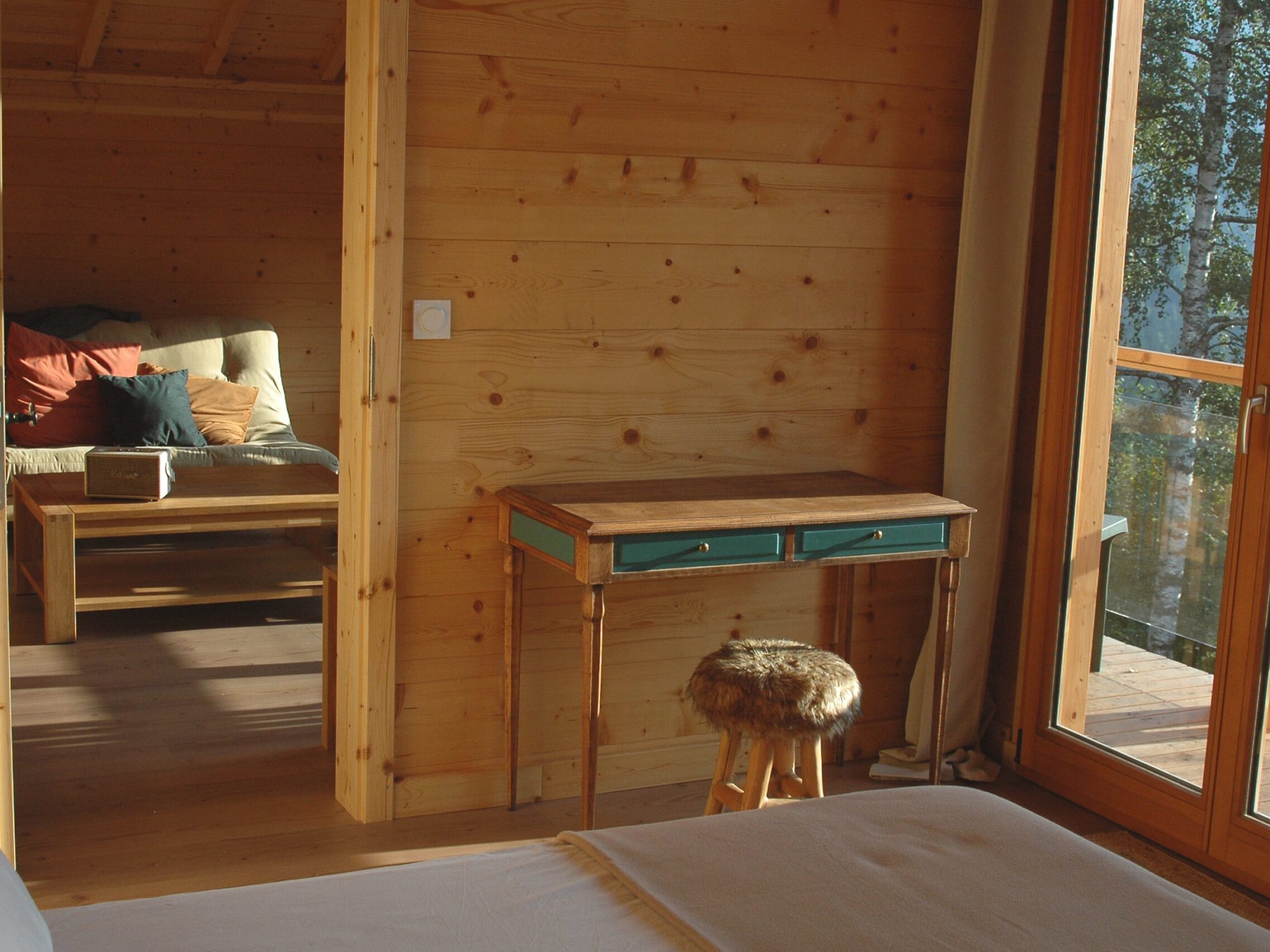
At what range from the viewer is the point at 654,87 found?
301cm

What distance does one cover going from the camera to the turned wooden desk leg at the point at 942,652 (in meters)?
3.01

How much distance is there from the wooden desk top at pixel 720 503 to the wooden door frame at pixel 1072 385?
408 millimetres

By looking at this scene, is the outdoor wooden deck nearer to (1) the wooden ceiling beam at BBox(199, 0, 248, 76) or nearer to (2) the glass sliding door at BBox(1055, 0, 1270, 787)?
(2) the glass sliding door at BBox(1055, 0, 1270, 787)

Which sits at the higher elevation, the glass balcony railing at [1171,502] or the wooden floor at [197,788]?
the glass balcony railing at [1171,502]

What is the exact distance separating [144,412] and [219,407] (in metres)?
0.42

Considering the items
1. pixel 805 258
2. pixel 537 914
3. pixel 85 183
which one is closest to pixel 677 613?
pixel 805 258

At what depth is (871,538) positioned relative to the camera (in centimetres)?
285

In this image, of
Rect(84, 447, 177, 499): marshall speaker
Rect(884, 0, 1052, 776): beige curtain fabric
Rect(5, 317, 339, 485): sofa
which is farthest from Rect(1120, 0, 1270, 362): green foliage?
Rect(5, 317, 339, 485): sofa

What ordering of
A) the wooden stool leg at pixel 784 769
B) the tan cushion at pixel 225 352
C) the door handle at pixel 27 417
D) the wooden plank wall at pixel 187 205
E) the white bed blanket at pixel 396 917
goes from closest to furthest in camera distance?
the white bed blanket at pixel 396 917 → the wooden stool leg at pixel 784 769 → the door handle at pixel 27 417 → the tan cushion at pixel 225 352 → the wooden plank wall at pixel 187 205

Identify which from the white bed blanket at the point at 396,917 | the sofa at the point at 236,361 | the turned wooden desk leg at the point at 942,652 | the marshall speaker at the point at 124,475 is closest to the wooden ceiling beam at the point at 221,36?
the sofa at the point at 236,361

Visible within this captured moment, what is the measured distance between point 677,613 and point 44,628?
7.82 feet

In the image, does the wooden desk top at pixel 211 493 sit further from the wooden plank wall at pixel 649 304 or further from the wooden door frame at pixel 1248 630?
the wooden door frame at pixel 1248 630

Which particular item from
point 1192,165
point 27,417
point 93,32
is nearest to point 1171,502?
point 1192,165

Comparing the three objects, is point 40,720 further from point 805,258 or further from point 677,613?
point 805,258
